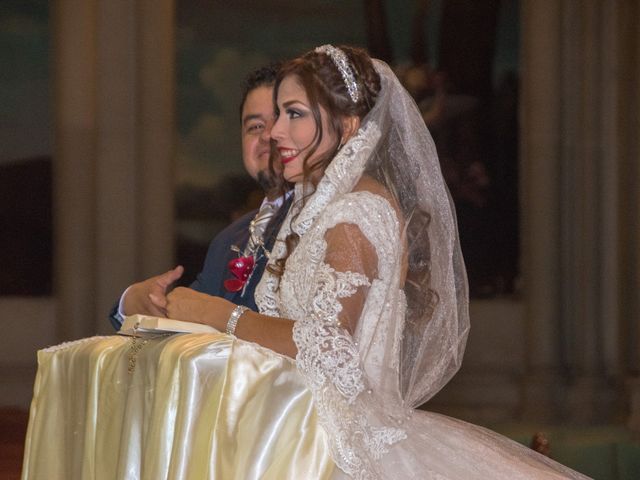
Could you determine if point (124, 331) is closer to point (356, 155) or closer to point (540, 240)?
point (356, 155)

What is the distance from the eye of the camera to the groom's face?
3.68 metres

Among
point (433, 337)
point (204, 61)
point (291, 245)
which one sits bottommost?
point (433, 337)

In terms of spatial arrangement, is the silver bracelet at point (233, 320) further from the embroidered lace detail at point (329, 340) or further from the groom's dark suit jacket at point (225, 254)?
the groom's dark suit jacket at point (225, 254)

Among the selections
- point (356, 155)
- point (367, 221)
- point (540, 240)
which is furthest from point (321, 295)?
point (540, 240)

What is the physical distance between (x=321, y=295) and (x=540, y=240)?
6623 millimetres

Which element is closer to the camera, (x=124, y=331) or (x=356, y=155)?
(x=124, y=331)

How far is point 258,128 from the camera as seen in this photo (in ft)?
12.2

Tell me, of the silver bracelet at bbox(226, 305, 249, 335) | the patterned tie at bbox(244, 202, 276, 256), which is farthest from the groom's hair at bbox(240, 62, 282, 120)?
the silver bracelet at bbox(226, 305, 249, 335)

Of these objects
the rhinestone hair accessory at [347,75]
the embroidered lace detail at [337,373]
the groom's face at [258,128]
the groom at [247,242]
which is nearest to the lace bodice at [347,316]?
the embroidered lace detail at [337,373]

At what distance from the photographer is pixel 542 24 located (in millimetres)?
8633

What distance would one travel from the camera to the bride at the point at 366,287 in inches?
89.3

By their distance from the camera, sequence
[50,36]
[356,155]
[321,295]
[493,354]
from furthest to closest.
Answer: [493,354] < [50,36] < [356,155] < [321,295]

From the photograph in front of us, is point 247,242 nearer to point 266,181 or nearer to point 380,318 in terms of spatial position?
point 266,181

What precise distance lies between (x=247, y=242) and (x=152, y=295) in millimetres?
787
